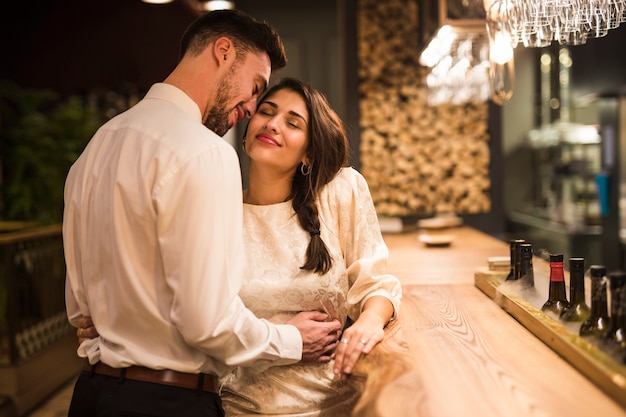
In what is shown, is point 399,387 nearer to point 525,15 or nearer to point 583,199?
point 525,15

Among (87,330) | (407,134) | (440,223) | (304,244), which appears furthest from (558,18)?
(407,134)

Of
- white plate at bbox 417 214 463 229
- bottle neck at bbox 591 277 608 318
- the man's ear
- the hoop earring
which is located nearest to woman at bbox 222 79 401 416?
the hoop earring

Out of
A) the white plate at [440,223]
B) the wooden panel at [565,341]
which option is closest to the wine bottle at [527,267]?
the wooden panel at [565,341]

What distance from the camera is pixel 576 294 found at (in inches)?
69.1

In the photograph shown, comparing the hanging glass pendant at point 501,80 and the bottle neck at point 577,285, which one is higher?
the hanging glass pendant at point 501,80

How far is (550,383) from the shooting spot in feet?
4.66

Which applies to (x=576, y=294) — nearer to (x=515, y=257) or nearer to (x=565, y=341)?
(x=565, y=341)

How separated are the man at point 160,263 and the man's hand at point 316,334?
0.49 feet

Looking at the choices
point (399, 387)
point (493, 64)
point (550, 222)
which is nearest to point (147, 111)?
point (399, 387)

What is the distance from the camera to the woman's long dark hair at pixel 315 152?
2240 mm

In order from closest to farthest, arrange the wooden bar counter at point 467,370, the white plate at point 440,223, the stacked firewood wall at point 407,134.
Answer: the wooden bar counter at point 467,370, the white plate at point 440,223, the stacked firewood wall at point 407,134

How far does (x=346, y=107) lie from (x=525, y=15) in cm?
409

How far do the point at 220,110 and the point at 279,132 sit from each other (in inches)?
13.7

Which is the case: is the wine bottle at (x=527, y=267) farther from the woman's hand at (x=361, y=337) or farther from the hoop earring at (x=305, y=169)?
the hoop earring at (x=305, y=169)
